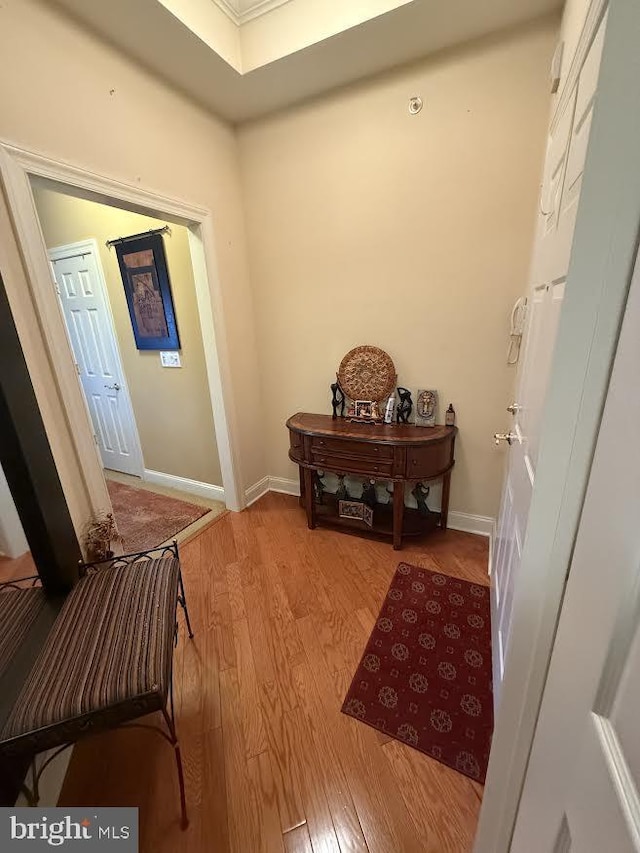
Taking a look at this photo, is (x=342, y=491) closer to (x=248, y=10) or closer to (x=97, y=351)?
(x=97, y=351)

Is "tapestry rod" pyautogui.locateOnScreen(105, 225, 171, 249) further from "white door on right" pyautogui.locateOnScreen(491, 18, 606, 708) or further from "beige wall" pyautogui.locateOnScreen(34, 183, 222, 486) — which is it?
"white door on right" pyautogui.locateOnScreen(491, 18, 606, 708)

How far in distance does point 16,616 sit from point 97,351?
2.47 m

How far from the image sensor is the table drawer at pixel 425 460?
6.36 ft

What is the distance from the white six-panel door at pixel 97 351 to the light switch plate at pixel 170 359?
509 mm

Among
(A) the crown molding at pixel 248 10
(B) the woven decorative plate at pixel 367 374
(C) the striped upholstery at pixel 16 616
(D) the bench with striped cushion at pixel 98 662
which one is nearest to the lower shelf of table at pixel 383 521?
(B) the woven decorative plate at pixel 367 374

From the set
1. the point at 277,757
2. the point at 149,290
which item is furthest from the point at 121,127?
the point at 277,757

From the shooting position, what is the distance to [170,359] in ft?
8.82

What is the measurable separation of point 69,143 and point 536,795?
2.48 meters

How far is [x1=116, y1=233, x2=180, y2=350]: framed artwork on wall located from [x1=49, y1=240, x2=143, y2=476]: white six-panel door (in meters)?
0.33

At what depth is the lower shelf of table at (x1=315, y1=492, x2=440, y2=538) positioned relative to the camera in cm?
220

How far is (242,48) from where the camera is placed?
1722 mm

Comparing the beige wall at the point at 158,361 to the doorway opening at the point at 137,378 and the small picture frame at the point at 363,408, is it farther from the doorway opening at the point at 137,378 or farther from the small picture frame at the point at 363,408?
the small picture frame at the point at 363,408

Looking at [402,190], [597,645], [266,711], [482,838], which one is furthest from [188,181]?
[482,838]

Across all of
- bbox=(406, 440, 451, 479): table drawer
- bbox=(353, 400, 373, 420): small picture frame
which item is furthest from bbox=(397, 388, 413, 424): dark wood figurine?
bbox=(406, 440, 451, 479): table drawer
